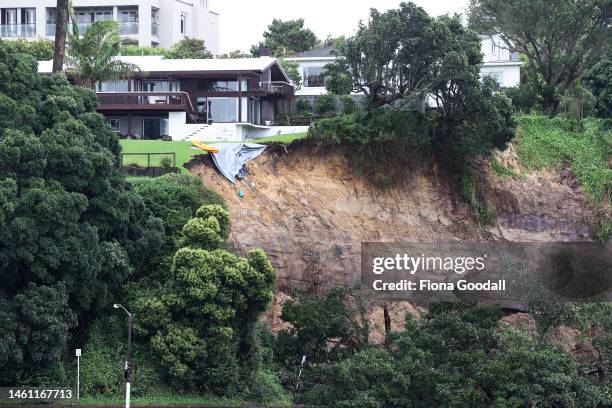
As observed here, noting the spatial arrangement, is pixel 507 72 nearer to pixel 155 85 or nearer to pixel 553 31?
pixel 553 31

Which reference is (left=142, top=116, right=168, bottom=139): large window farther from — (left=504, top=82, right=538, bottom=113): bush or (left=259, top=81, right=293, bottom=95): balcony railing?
(left=504, top=82, right=538, bottom=113): bush

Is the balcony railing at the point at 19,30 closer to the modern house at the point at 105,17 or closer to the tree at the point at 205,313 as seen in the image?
the modern house at the point at 105,17

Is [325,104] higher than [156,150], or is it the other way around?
[325,104]

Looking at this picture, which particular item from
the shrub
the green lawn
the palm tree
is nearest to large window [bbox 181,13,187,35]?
the shrub

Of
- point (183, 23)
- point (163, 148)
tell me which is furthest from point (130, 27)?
point (163, 148)

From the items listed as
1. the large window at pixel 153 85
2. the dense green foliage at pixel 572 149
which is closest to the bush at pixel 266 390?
the dense green foliage at pixel 572 149

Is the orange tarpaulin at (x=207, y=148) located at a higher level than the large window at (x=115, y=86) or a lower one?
lower

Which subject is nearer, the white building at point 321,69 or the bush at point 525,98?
the bush at point 525,98
